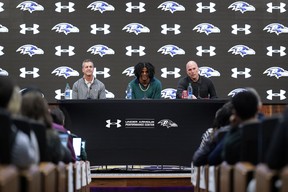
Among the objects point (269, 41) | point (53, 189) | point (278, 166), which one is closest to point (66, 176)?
point (53, 189)

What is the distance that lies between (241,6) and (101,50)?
2.89 m

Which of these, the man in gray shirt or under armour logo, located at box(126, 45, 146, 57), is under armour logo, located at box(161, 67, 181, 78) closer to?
under armour logo, located at box(126, 45, 146, 57)

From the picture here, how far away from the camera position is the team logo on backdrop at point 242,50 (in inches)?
524

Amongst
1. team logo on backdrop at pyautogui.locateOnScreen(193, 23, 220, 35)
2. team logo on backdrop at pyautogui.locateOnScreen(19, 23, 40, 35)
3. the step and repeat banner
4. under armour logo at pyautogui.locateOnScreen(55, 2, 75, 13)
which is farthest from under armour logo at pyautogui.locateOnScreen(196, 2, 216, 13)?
team logo on backdrop at pyautogui.locateOnScreen(19, 23, 40, 35)

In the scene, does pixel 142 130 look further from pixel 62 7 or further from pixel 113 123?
pixel 62 7

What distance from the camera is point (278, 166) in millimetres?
3539

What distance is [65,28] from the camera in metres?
13.3

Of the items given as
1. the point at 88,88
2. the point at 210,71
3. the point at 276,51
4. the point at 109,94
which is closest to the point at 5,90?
the point at 88,88

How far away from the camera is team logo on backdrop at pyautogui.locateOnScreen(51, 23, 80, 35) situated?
522 inches

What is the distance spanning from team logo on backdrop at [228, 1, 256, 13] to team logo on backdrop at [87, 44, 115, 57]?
2.51 m

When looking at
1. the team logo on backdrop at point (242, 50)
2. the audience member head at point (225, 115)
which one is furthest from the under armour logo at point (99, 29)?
the audience member head at point (225, 115)

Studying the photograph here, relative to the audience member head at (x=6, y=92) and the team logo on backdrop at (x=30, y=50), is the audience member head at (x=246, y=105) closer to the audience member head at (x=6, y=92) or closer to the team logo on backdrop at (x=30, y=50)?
the audience member head at (x=6, y=92)

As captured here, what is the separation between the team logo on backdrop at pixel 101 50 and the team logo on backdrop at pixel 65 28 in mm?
462

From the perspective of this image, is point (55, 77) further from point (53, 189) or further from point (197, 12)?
point (53, 189)
